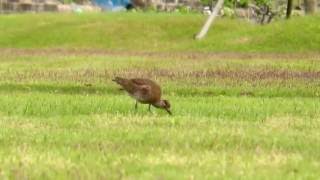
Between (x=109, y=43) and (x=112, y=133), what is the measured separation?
2690cm

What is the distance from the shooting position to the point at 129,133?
Answer: 34.5 ft

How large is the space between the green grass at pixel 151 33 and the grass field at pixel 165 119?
396cm

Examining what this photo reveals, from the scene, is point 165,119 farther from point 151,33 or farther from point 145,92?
point 151,33

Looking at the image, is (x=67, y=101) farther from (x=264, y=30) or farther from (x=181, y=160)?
(x=264, y=30)

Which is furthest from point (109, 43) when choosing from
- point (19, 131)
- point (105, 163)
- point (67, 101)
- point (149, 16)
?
point (105, 163)

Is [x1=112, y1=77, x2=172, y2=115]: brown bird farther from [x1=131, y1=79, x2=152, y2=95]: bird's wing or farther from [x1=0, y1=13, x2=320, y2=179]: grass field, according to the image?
[x1=0, y1=13, x2=320, y2=179]: grass field

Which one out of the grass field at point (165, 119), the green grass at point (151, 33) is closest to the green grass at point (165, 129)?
the grass field at point (165, 119)

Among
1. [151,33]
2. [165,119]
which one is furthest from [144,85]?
[151,33]

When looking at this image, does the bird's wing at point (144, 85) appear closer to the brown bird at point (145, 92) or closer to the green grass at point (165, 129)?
the brown bird at point (145, 92)

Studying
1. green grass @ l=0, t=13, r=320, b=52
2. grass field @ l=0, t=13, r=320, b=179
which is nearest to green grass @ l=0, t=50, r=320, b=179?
grass field @ l=0, t=13, r=320, b=179

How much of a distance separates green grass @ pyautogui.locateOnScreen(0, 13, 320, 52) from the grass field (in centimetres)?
396

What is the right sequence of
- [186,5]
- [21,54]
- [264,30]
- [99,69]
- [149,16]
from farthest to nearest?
[186,5]
[149,16]
[264,30]
[21,54]
[99,69]

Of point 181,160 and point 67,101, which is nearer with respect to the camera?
point 181,160

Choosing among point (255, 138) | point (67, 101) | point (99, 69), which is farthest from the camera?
point (99, 69)
